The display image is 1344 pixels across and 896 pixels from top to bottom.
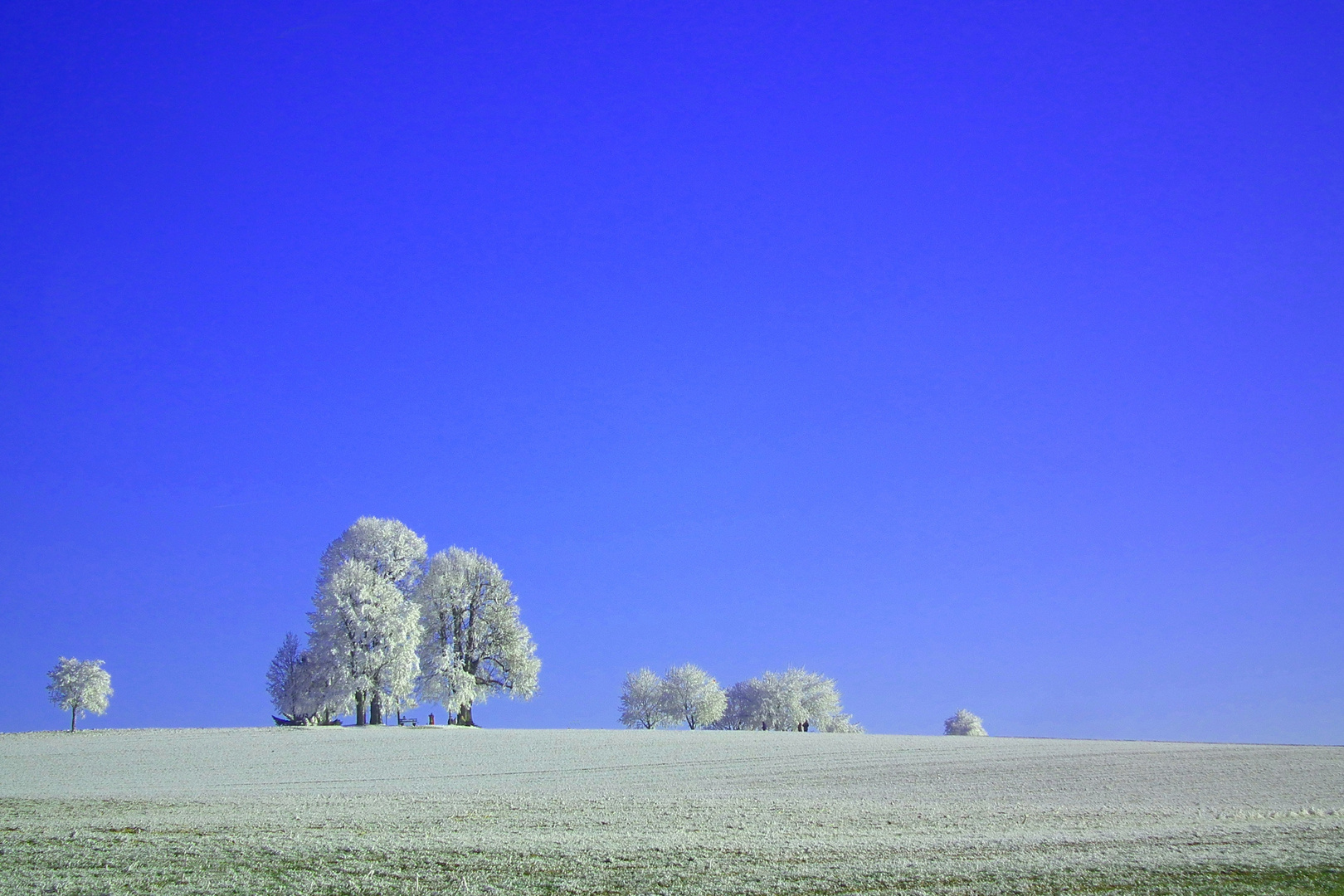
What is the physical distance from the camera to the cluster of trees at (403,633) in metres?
59.4

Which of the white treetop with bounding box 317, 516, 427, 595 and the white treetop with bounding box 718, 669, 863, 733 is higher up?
the white treetop with bounding box 317, 516, 427, 595

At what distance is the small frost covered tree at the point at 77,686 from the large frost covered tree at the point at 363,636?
71.5 feet

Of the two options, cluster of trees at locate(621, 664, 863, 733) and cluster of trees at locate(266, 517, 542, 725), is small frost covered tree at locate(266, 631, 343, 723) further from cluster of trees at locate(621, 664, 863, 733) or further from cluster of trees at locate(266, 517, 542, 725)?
cluster of trees at locate(621, 664, 863, 733)

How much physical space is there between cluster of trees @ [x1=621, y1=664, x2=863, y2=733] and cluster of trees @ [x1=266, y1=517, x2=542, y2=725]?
44610mm

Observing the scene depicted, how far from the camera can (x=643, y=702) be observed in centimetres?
11125

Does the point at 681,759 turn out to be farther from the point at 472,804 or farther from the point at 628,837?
the point at 628,837

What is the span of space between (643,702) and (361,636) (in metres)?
56.8

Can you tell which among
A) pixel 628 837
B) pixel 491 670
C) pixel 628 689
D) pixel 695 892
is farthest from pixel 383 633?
pixel 628 689

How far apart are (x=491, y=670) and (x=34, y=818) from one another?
46578 mm

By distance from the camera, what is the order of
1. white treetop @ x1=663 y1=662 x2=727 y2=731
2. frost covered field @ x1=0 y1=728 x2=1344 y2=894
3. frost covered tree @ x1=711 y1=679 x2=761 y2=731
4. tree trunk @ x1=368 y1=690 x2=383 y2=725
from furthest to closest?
frost covered tree @ x1=711 y1=679 x2=761 y2=731 < white treetop @ x1=663 y1=662 x2=727 y2=731 < tree trunk @ x1=368 y1=690 x2=383 y2=725 < frost covered field @ x1=0 y1=728 x2=1344 y2=894

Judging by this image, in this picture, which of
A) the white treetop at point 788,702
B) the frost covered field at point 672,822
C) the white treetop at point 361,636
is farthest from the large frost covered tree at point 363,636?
the white treetop at point 788,702

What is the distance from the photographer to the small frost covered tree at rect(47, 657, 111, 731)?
70312 mm

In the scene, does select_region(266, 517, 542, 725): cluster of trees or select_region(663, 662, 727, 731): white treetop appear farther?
select_region(663, 662, 727, 731): white treetop

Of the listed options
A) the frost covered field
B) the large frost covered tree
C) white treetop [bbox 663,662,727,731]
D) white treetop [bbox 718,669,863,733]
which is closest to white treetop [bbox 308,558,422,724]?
the large frost covered tree
